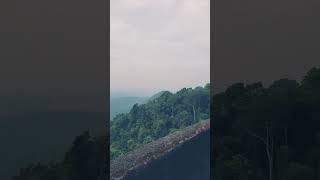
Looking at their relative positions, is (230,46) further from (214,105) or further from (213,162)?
(213,162)

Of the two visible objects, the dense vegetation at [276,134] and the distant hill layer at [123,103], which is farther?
the distant hill layer at [123,103]

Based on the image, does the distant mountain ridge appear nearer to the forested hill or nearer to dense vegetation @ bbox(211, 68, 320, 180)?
the forested hill

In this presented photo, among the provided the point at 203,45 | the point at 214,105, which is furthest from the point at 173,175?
the point at 214,105

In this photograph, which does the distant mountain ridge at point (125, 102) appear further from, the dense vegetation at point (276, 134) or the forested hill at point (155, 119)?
the dense vegetation at point (276, 134)

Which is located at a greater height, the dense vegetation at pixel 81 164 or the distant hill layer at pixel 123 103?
the distant hill layer at pixel 123 103

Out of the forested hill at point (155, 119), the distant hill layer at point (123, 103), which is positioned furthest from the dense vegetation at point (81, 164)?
the distant hill layer at point (123, 103)
